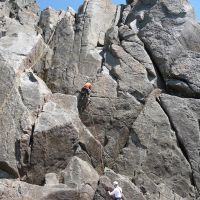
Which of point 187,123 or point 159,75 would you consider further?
point 159,75

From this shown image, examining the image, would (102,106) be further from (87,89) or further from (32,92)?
(32,92)

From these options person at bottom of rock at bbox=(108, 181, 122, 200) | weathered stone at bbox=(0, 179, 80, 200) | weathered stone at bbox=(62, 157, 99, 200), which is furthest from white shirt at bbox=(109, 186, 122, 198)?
weathered stone at bbox=(0, 179, 80, 200)

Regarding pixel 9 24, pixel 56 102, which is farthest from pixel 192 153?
pixel 9 24

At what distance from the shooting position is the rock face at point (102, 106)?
35.2m

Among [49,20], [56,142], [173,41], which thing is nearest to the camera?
[56,142]

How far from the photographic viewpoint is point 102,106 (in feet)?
130

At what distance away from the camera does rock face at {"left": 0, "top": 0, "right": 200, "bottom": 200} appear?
3519 centimetres

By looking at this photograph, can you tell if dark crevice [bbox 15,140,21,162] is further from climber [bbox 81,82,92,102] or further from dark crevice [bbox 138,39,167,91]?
dark crevice [bbox 138,39,167,91]

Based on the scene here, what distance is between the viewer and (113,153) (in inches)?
1499

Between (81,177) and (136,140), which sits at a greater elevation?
(136,140)

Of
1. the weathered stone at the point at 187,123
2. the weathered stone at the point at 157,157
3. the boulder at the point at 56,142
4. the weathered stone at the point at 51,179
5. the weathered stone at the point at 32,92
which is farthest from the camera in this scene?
the weathered stone at the point at 187,123

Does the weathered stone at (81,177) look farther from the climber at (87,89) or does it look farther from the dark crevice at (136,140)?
the climber at (87,89)

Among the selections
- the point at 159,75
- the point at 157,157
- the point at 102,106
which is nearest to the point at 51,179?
the point at 102,106

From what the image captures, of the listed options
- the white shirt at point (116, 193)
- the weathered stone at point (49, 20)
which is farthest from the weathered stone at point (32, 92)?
the white shirt at point (116, 193)
